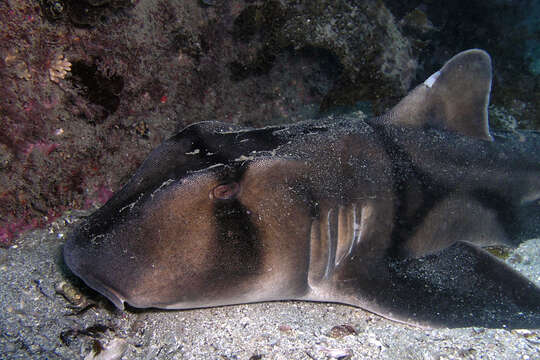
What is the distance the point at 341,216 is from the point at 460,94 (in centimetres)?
236

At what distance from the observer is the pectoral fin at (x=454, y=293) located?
304 cm

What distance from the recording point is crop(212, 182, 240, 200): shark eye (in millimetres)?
2619

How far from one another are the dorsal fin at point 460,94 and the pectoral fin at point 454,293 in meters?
1.58

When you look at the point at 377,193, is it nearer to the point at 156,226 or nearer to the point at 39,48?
the point at 156,226

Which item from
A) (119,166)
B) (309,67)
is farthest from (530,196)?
(119,166)

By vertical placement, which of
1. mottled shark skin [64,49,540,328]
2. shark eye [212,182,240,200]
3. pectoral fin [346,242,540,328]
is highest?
shark eye [212,182,240,200]

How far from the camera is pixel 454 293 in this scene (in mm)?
3209

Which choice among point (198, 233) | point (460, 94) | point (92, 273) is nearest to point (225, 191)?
point (198, 233)

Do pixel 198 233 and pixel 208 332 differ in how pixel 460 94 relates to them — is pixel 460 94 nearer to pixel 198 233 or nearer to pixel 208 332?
pixel 198 233

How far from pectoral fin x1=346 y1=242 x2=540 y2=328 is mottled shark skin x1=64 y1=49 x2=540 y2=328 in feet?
0.04

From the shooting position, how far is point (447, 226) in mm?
3822

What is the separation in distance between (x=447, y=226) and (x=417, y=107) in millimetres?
1438

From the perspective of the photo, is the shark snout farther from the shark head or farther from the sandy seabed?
the sandy seabed

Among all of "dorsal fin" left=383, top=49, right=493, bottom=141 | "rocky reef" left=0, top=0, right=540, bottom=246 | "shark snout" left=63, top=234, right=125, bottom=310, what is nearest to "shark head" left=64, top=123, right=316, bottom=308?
"shark snout" left=63, top=234, right=125, bottom=310
